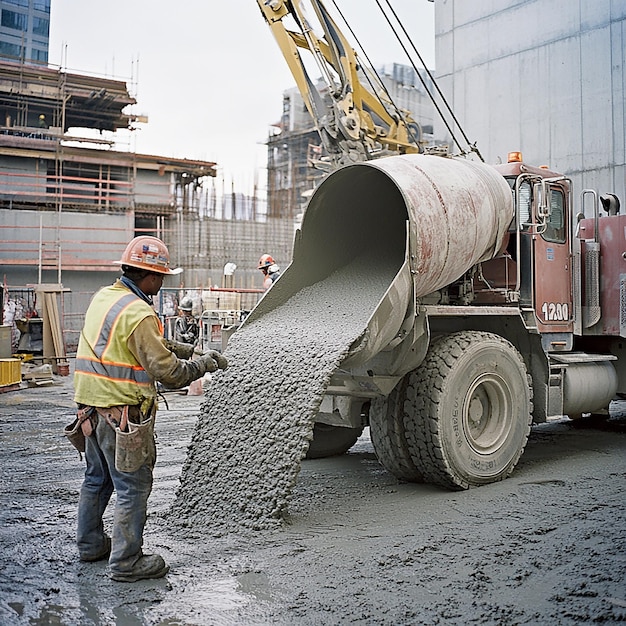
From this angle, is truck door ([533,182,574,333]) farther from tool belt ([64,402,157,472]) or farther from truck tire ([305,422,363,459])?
tool belt ([64,402,157,472])

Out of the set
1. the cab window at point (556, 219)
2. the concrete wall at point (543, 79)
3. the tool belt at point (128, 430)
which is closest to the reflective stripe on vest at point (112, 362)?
the tool belt at point (128, 430)

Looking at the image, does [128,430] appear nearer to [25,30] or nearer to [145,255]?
[145,255]

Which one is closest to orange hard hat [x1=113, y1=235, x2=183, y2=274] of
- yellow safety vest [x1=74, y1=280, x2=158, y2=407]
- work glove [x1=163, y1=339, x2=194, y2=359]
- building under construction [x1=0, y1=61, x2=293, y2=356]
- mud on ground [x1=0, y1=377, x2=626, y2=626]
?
yellow safety vest [x1=74, y1=280, x2=158, y2=407]

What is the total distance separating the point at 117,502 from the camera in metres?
3.60

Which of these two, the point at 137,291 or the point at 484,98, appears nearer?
the point at 137,291

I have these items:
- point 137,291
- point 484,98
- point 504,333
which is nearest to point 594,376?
point 504,333

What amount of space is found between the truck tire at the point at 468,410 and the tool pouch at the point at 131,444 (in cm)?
208

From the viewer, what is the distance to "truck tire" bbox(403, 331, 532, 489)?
16.3 ft

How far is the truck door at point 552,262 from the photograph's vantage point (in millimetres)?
6066

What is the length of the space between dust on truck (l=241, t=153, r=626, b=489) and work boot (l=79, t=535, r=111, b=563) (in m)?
1.76

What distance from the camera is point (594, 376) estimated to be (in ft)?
21.5

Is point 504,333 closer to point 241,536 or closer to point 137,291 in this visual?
point 241,536

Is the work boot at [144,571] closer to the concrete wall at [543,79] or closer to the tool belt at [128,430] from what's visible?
the tool belt at [128,430]

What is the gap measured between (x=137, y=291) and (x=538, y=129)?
13.6 meters
